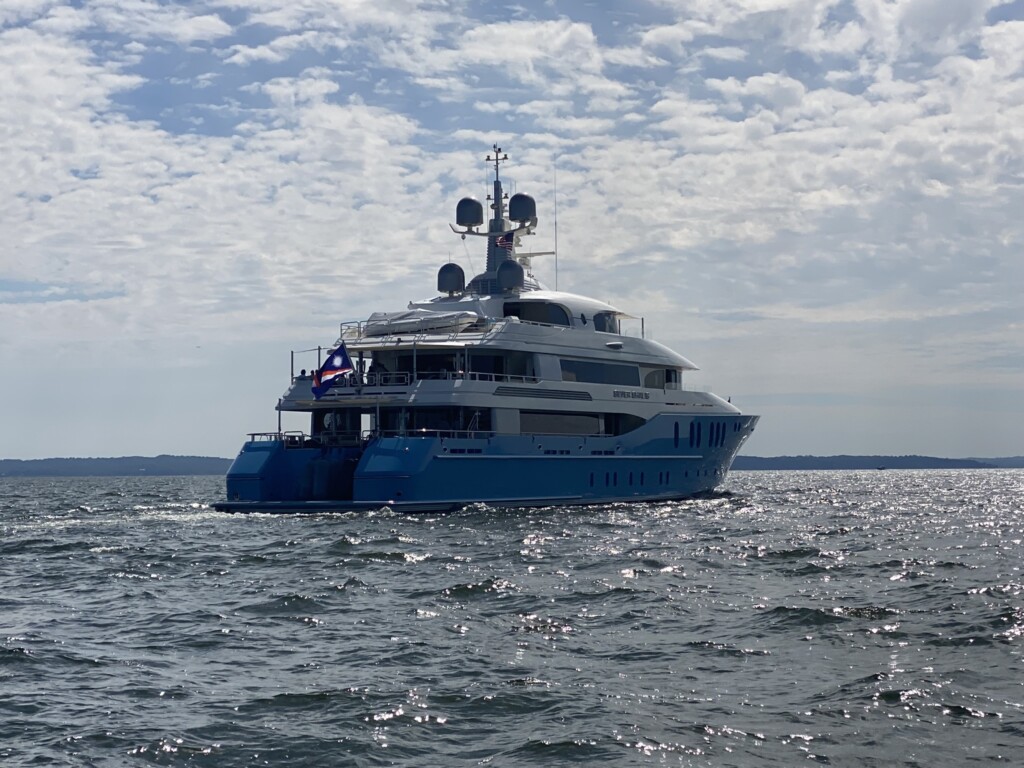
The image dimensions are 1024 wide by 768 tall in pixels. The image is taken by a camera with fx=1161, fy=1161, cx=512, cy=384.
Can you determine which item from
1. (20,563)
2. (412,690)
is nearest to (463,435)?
(20,563)

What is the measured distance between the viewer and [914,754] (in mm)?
8609

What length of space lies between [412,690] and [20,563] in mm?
12812

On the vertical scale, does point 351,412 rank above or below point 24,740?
above

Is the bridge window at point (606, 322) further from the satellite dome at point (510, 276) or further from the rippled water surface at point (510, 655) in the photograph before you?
the rippled water surface at point (510, 655)

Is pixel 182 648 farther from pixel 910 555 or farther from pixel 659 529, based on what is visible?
pixel 659 529

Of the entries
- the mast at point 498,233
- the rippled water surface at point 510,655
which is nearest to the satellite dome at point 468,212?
the mast at point 498,233

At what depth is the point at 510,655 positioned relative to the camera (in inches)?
471

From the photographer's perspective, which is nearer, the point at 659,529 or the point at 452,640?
the point at 452,640

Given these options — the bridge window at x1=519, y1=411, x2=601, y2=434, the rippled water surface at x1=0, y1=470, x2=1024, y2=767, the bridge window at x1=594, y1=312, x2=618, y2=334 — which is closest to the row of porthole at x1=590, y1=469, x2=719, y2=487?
the bridge window at x1=519, y1=411, x2=601, y2=434

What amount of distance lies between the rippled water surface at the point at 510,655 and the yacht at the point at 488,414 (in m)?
8.23

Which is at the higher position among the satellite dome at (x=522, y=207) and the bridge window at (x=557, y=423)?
the satellite dome at (x=522, y=207)

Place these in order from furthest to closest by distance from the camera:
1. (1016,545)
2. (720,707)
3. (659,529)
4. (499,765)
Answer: (659,529)
(1016,545)
(720,707)
(499,765)

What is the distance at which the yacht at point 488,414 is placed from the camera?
31.1 meters

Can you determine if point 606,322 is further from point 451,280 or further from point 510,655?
point 510,655
